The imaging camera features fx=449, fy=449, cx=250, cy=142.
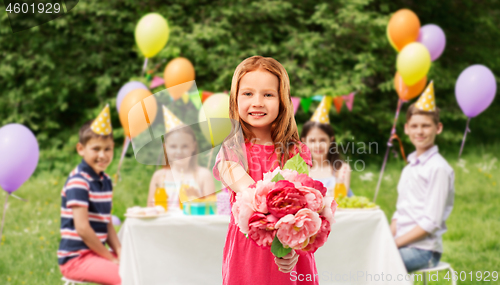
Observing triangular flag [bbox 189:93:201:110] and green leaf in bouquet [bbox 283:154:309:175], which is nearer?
green leaf in bouquet [bbox 283:154:309:175]

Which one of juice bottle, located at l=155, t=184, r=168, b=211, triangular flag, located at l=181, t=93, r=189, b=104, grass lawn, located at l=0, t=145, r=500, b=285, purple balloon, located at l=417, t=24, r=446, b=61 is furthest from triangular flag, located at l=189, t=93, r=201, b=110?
purple balloon, located at l=417, t=24, r=446, b=61

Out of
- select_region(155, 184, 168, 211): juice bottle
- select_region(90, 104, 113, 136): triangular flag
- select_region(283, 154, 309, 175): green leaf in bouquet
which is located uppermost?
select_region(90, 104, 113, 136): triangular flag

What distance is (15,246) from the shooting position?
3.92 metres

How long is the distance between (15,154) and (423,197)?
2.46 m

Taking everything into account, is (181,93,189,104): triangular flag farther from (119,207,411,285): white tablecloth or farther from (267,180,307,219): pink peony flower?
(119,207,411,285): white tablecloth

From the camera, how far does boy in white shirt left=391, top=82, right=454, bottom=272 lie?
2.61 metres

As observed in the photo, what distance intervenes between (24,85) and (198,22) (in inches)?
123

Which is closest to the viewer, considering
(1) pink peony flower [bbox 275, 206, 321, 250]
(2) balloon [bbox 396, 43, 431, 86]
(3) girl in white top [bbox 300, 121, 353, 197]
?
(1) pink peony flower [bbox 275, 206, 321, 250]

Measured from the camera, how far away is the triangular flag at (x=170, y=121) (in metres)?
1.36

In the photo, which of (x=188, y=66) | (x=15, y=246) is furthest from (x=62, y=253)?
(x=188, y=66)

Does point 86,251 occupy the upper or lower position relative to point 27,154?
lower

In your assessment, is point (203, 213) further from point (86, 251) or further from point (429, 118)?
point (429, 118)

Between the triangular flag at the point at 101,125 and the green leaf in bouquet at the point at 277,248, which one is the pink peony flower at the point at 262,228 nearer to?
the green leaf in bouquet at the point at 277,248

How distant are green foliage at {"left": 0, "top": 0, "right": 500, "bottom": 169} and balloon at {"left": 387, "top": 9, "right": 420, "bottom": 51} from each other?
1942 mm
